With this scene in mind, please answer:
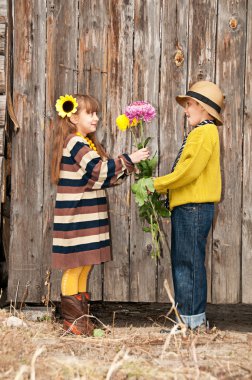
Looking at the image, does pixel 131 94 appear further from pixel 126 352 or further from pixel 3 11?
pixel 126 352

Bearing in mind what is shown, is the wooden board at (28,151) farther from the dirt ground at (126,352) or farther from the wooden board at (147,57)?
the wooden board at (147,57)

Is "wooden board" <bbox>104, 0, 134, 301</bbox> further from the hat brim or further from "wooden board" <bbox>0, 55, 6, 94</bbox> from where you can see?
"wooden board" <bbox>0, 55, 6, 94</bbox>

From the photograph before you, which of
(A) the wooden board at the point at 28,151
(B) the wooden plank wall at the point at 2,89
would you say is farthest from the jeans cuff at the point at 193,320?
(B) the wooden plank wall at the point at 2,89

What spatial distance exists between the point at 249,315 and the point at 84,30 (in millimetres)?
2514

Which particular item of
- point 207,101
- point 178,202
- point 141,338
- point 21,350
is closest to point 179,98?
point 207,101

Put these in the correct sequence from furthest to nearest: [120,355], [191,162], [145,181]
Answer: [145,181]
[191,162]
[120,355]

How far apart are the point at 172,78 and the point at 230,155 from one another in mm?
622

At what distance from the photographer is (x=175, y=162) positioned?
4312 mm

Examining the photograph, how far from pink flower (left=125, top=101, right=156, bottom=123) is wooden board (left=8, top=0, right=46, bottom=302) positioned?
2.39 ft

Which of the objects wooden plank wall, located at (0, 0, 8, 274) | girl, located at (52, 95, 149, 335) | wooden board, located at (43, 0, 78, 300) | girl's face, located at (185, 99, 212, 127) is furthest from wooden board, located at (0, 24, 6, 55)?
girl's face, located at (185, 99, 212, 127)

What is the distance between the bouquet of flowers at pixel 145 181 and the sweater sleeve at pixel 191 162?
3.8 inches

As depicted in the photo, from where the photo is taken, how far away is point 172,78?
14.8 feet

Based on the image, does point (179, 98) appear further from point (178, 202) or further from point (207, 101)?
point (178, 202)

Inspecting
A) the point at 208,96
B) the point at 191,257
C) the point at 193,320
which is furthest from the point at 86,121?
the point at 193,320
